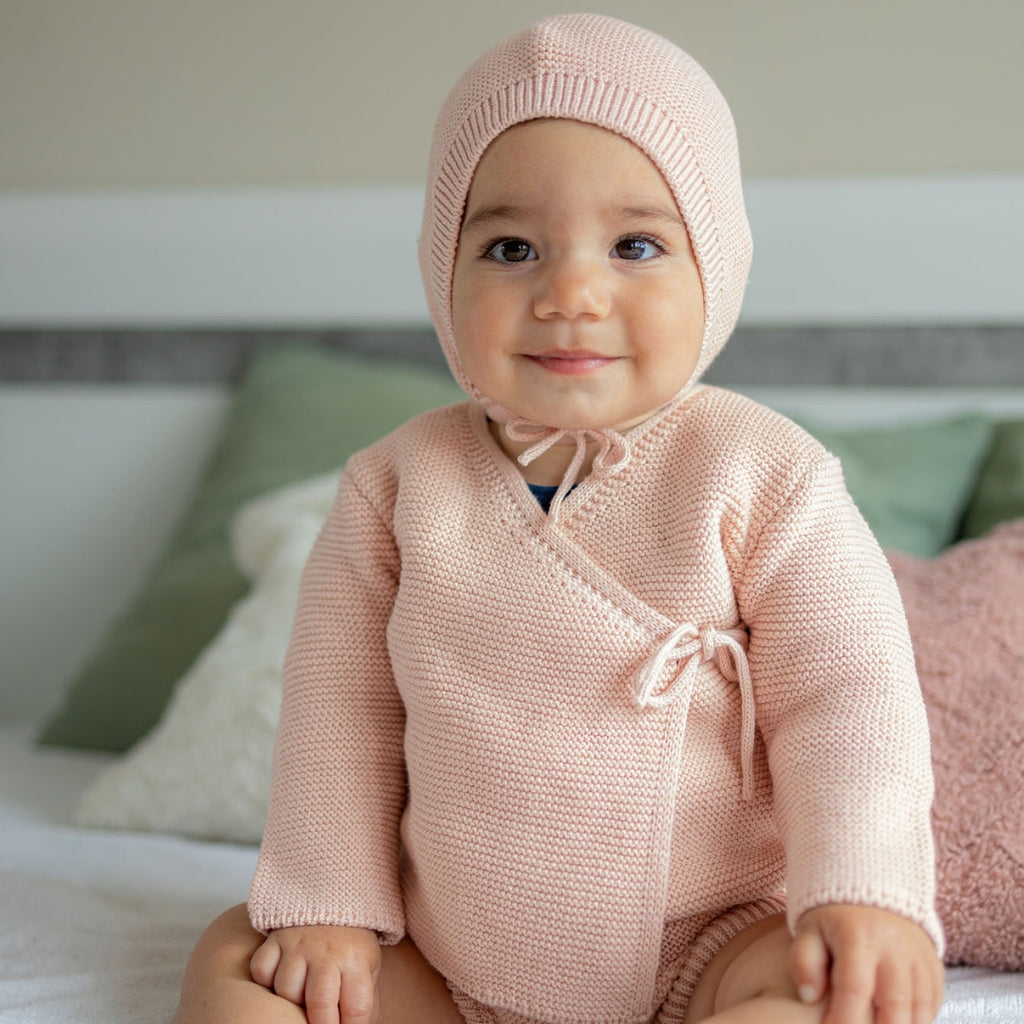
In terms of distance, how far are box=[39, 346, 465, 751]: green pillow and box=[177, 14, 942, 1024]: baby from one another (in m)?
0.72

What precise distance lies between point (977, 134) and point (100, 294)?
4.46ft

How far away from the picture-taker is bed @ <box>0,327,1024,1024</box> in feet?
3.28

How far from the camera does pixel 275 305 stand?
1.91m

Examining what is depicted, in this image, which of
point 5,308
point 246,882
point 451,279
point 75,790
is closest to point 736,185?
point 451,279

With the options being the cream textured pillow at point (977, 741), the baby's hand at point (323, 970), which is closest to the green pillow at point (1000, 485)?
the cream textured pillow at point (977, 741)

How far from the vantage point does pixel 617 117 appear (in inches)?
31.7

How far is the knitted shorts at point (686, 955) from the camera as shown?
83 centimetres

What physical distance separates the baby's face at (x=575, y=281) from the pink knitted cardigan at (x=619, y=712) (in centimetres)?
7

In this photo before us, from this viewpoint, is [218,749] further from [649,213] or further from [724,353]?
[724,353]

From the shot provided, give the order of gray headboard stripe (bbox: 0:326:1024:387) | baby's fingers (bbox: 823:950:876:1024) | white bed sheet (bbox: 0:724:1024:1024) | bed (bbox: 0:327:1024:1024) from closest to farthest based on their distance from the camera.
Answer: baby's fingers (bbox: 823:950:876:1024) → white bed sheet (bbox: 0:724:1024:1024) → bed (bbox: 0:327:1024:1024) → gray headboard stripe (bbox: 0:326:1024:387)

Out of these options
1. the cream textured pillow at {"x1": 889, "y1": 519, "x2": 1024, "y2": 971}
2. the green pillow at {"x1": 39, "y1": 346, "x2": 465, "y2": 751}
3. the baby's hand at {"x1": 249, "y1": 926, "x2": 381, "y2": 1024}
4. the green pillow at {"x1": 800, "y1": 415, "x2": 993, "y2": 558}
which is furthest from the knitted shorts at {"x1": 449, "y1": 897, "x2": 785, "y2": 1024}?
the green pillow at {"x1": 39, "y1": 346, "x2": 465, "y2": 751}

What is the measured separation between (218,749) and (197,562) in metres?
0.46

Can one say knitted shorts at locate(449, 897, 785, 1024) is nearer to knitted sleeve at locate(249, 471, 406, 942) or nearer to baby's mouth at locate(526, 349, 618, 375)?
knitted sleeve at locate(249, 471, 406, 942)

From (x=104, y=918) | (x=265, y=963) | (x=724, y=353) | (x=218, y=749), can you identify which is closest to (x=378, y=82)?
(x=724, y=353)
